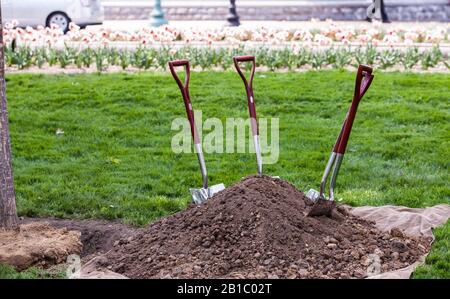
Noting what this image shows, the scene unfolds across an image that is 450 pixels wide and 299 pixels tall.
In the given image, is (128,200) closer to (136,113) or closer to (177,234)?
(177,234)

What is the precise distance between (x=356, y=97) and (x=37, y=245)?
2082 millimetres

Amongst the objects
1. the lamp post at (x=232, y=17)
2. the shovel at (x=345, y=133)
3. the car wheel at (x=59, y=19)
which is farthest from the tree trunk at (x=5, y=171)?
the lamp post at (x=232, y=17)

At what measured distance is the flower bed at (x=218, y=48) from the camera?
11.7 metres

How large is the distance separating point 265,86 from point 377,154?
257 centimetres

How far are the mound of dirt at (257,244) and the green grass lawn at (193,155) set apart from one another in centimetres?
37

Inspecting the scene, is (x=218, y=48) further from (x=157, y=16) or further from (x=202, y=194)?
(x=157, y=16)

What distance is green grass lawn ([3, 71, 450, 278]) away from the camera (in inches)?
268

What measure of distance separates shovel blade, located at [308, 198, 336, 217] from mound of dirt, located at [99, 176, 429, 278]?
0.04 m

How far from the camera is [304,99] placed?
9.88m

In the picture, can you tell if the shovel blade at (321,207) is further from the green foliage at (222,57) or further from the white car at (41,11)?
the white car at (41,11)

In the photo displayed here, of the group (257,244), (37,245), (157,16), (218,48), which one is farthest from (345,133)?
(157,16)

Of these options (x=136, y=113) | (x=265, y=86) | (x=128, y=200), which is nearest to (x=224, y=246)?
(x=128, y=200)

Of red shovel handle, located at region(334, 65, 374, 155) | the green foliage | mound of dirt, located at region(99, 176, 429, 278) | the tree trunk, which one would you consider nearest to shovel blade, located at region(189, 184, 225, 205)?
mound of dirt, located at region(99, 176, 429, 278)

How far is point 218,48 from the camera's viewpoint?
501 inches
